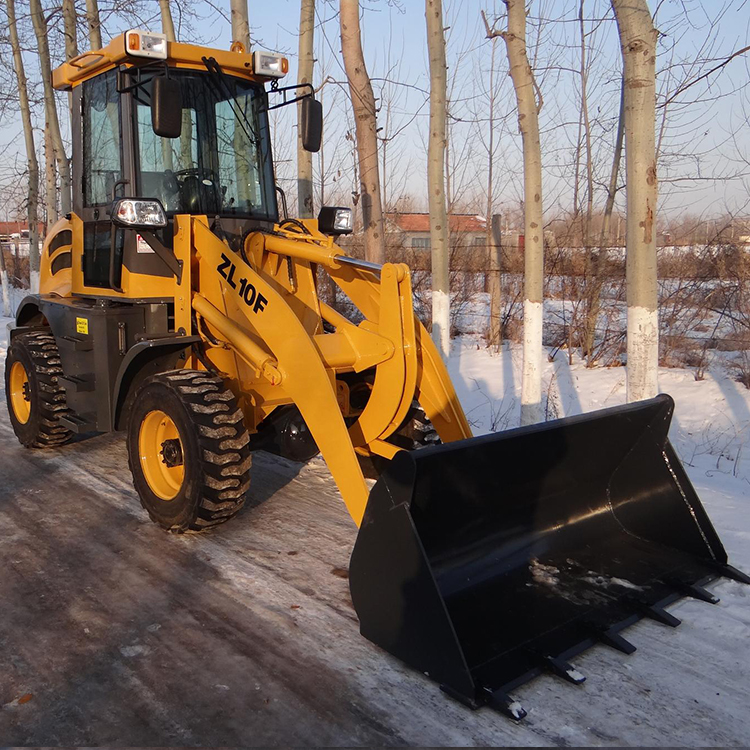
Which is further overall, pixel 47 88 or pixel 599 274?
pixel 47 88

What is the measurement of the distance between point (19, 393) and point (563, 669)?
5.60 meters

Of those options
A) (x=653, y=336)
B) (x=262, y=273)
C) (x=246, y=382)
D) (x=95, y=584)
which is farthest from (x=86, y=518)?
(x=653, y=336)

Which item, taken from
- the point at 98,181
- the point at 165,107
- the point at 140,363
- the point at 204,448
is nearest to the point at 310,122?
the point at 165,107

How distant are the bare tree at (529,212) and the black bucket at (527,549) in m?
2.53

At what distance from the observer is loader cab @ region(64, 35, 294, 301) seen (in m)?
4.97

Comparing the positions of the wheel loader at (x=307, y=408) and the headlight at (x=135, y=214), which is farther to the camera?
the headlight at (x=135, y=214)

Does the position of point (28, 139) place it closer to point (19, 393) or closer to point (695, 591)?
point (19, 393)

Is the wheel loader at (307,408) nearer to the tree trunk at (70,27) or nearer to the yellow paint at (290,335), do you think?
the yellow paint at (290,335)

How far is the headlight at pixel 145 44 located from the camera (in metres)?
4.61

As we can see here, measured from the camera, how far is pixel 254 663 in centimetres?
313

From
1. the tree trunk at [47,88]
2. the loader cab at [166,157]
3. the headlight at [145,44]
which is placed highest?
the tree trunk at [47,88]

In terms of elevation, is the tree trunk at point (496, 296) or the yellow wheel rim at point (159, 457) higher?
the tree trunk at point (496, 296)

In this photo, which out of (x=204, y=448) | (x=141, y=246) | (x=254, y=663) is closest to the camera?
(x=254, y=663)

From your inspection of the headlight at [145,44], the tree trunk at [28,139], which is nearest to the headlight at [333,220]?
the headlight at [145,44]
